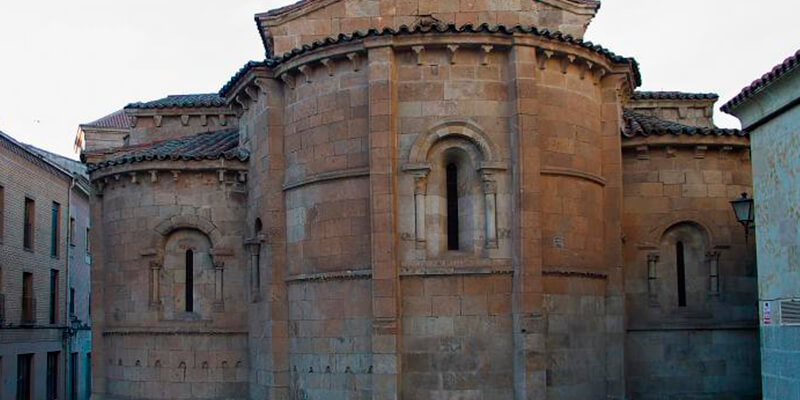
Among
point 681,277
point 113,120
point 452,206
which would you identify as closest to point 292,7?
point 452,206

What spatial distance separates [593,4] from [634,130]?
276 centimetres

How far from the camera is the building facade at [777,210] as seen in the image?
12.8 m

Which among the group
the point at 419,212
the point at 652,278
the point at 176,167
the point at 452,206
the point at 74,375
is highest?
the point at 176,167

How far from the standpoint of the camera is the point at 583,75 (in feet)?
61.7

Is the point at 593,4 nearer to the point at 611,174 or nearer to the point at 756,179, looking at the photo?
the point at 611,174

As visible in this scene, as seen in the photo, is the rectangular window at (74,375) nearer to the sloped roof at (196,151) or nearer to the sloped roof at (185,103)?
the sloped roof at (185,103)

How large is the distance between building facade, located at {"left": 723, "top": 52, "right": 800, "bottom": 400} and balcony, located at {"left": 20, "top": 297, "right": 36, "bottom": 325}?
23.6 meters

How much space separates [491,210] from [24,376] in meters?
19.6

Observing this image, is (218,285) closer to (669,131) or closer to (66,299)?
(669,131)

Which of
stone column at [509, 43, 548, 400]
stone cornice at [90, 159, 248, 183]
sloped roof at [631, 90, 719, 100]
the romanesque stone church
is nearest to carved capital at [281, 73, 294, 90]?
the romanesque stone church

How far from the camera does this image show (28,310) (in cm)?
3094

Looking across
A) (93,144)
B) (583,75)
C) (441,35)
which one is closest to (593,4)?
(583,75)

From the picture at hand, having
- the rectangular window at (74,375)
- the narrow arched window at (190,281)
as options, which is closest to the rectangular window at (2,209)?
the rectangular window at (74,375)

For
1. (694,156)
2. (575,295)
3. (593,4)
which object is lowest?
(575,295)
